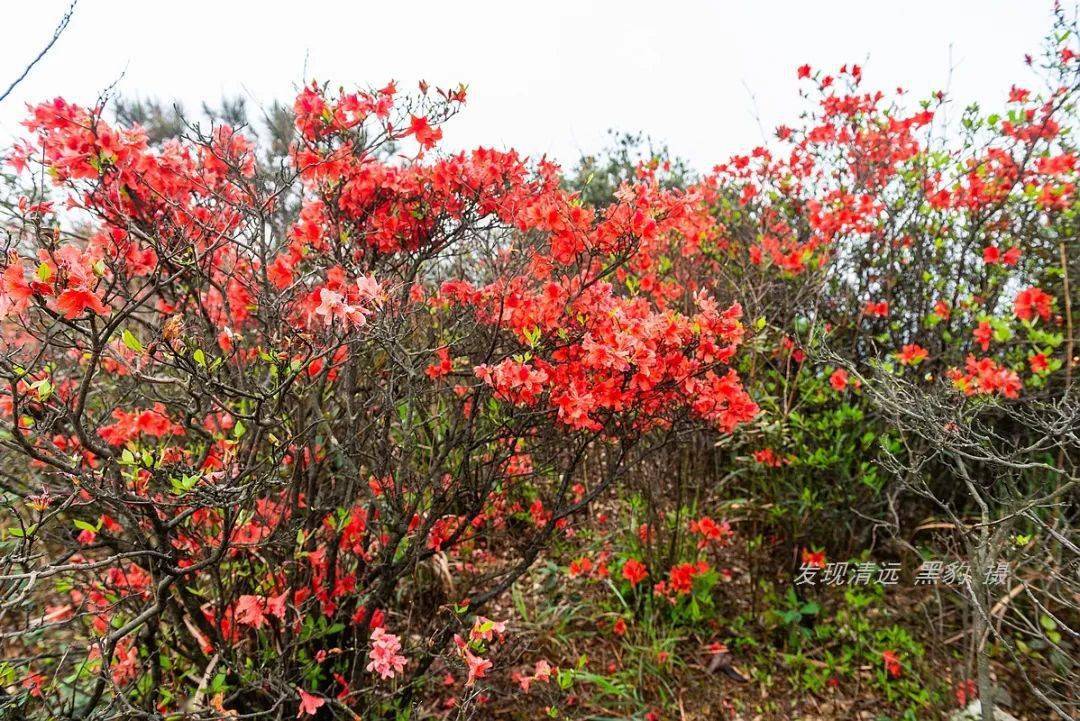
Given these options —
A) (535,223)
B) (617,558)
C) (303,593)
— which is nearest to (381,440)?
(303,593)

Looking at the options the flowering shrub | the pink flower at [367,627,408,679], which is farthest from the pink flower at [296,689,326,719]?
the pink flower at [367,627,408,679]

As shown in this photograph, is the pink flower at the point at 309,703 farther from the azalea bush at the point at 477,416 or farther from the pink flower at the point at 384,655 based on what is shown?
the pink flower at the point at 384,655

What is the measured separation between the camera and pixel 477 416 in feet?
8.63

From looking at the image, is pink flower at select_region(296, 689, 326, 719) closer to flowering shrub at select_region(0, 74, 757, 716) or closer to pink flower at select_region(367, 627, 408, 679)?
flowering shrub at select_region(0, 74, 757, 716)

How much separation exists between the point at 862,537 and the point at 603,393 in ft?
7.11

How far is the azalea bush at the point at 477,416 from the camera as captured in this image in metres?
1.77

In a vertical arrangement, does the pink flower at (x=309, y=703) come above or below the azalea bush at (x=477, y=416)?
below

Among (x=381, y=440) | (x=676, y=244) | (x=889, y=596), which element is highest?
(x=676, y=244)

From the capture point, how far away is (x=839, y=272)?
12.7ft

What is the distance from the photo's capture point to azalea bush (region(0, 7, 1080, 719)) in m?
1.77

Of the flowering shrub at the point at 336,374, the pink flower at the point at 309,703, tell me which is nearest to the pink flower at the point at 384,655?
the flowering shrub at the point at 336,374

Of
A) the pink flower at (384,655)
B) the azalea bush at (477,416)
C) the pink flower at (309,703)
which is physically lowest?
the pink flower at (309,703)

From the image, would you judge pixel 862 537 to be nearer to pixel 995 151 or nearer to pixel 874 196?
pixel 874 196

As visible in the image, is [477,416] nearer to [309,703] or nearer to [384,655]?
[384,655]
